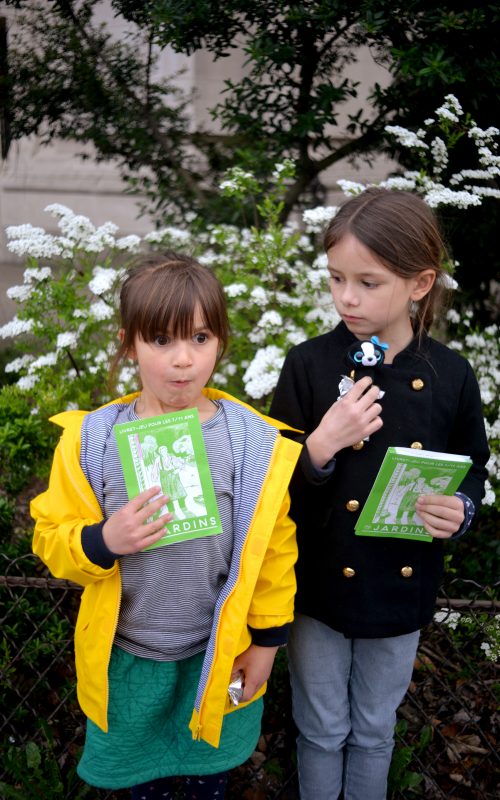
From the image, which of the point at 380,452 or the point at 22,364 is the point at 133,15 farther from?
the point at 380,452

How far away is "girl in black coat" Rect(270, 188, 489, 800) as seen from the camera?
5.63 ft

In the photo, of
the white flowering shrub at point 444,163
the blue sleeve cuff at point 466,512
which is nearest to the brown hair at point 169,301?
the blue sleeve cuff at point 466,512

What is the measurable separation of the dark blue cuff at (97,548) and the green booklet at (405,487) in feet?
1.84

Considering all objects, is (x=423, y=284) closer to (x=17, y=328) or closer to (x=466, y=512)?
(x=466, y=512)

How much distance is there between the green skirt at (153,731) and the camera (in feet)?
5.78

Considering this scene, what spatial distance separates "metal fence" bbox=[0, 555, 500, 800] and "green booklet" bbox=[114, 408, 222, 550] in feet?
2.51

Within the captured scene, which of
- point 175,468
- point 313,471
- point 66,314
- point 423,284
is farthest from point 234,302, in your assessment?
point 175,468

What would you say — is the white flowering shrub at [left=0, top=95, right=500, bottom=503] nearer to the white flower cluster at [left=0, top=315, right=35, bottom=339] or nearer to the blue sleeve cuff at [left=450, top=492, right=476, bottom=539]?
the white flower cluster at [left=0, top=315, right=35, bottom=339]

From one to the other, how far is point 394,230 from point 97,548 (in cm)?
96

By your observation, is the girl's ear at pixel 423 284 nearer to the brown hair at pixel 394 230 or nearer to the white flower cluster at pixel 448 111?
the brown hair at pixel 394 230

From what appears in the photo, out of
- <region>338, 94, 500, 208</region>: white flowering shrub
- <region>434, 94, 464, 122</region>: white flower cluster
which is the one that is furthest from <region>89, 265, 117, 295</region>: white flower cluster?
<region>434, 94, 464, 122</region>: white flower cluster

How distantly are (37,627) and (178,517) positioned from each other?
111 centimetres

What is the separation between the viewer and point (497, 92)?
3230 millimetres

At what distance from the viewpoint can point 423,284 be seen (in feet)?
5.90
